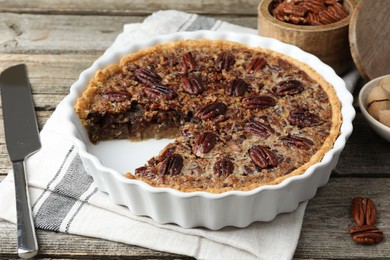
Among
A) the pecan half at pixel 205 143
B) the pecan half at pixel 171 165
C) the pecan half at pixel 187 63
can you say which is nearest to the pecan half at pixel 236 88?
the pecan half at pixel 187 63

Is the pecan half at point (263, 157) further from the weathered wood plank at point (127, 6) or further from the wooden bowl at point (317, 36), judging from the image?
the weathered wood plank at point (127, 6)

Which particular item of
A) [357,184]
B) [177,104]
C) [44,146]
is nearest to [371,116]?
[357,184]

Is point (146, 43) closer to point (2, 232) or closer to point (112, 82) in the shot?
point (112, 82)

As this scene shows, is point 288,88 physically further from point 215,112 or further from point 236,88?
point 215,112

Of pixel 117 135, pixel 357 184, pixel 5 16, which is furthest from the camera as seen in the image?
pixel 5 16

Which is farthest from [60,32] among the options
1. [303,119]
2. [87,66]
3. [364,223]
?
[364,223]

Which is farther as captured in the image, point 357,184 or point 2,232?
point 357,184
